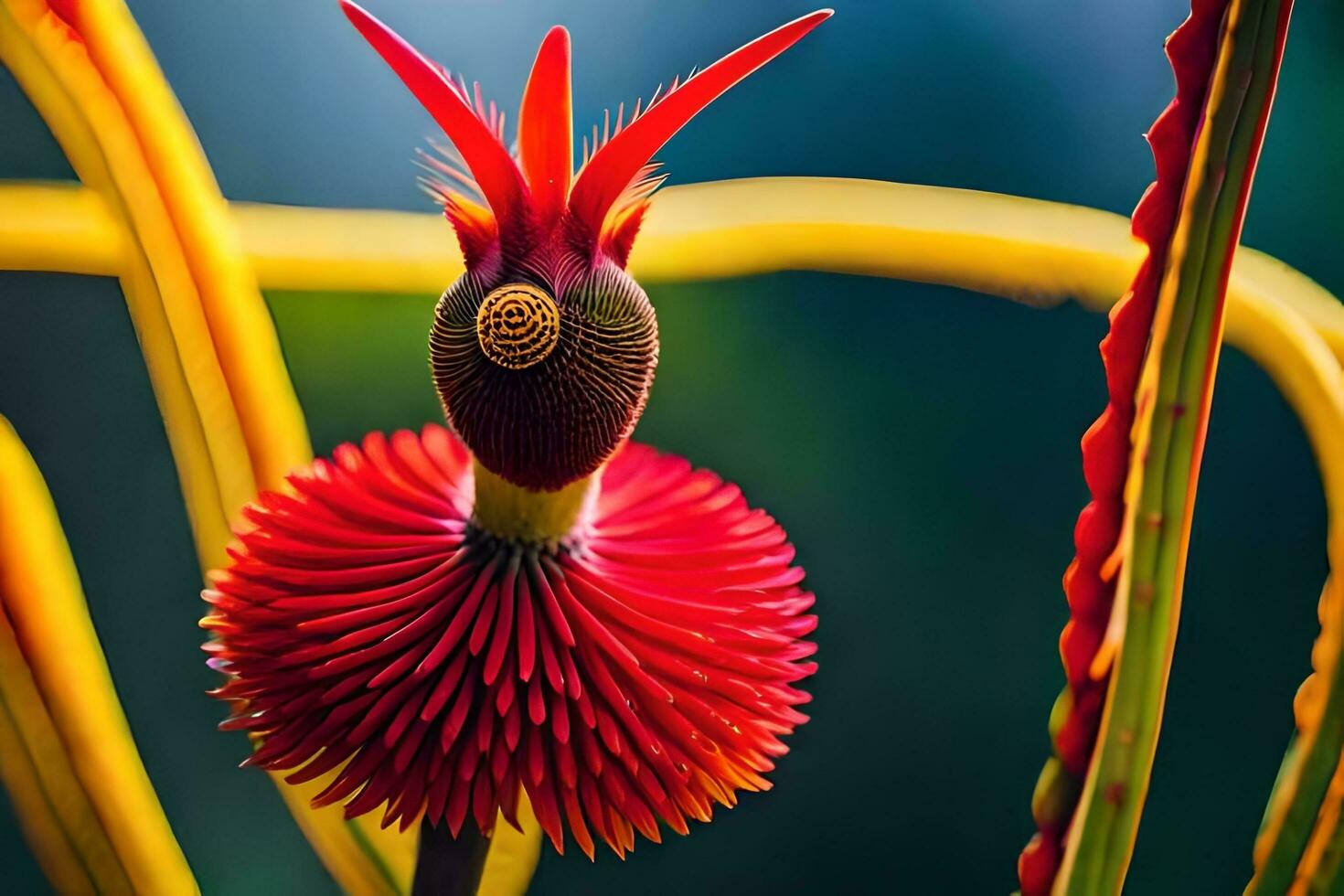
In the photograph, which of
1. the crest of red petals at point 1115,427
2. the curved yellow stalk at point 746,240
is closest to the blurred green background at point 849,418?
the curved yellow stalk at point 746,240

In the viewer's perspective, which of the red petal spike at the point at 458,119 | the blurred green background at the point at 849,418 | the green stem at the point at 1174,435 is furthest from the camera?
the blurred green background at the point at 849,418

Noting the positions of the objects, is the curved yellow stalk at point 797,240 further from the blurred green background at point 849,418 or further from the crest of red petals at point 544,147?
the crest of red petals at point 544,147

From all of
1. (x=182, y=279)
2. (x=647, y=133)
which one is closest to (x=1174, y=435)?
(x=647, y=133)

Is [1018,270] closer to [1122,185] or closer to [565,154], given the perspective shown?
[1122,185]

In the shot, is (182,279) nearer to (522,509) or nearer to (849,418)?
(522,509)

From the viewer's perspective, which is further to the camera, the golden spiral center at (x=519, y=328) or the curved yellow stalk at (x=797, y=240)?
the curved yellow stalk at (x=797, y=240)

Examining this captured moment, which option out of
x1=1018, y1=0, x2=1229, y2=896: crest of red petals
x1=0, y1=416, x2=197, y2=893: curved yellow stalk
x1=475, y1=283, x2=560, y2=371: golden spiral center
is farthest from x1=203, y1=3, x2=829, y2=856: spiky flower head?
x1=0, y1=416, x2=197, y2=893: curved yellow stalk

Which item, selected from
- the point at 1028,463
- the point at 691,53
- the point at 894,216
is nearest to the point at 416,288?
the point at 691,53
